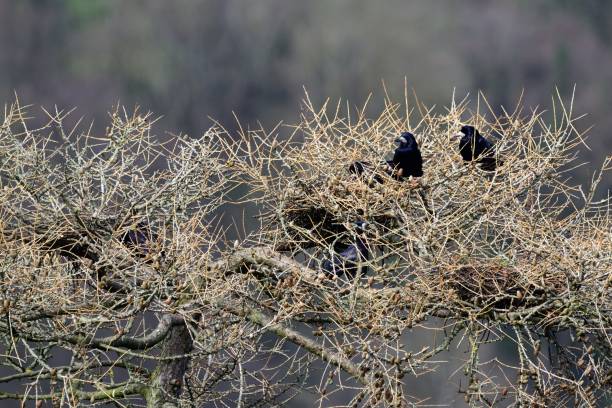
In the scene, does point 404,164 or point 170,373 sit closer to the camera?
point 404,164

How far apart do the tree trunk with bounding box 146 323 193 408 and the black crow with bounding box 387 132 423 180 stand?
1.63 m

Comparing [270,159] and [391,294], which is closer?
[391,294]

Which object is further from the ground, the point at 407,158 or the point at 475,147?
the point at 475,147

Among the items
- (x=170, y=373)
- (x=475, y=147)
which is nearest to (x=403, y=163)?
(x=475, y=147)

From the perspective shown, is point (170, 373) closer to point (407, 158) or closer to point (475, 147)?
point (407, 158)

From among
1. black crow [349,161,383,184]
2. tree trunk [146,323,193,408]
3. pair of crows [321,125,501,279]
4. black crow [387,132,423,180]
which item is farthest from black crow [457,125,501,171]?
tree trunk [146,323,193,408]

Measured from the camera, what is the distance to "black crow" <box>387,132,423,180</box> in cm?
638

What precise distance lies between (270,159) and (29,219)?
1423 millimetres

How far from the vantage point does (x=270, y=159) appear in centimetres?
635

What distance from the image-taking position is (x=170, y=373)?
654cm

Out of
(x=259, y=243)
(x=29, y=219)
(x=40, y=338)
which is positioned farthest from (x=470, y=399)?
(x=29, y=219)

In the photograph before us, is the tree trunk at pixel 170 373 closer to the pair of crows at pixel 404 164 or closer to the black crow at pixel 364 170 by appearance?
the pair of crows at pixel 404 164

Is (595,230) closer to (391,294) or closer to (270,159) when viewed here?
(391,294)

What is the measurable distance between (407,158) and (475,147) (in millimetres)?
571
